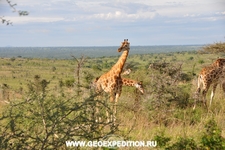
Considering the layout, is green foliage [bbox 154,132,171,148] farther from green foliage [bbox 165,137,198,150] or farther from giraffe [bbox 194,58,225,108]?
giraffe [bbox 194,58,225,108]

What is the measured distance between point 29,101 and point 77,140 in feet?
1.86

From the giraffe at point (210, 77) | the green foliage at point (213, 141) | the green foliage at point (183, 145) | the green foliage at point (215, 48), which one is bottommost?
the green foliage at point (183, 145)

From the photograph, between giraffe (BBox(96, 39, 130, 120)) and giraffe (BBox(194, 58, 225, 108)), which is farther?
giraffe (BBox(194, 58, 225, 108))

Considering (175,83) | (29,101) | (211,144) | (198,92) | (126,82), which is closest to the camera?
(29,101)

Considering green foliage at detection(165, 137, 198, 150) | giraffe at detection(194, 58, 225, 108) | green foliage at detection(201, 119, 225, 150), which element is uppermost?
giraffe at detection(194, 58, 225, 108)

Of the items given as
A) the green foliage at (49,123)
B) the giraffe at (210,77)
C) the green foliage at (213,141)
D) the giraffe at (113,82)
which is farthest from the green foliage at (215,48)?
the green foliage at (49,123)

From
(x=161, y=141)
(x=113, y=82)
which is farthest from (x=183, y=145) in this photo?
(x=113, y=82)

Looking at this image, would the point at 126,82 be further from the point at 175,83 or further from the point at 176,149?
the point at 176,149

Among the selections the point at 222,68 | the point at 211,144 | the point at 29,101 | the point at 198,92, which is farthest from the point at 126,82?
the point at 29,101

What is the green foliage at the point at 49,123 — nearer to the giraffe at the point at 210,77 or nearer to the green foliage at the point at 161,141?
the green foliage at the point at 161,141

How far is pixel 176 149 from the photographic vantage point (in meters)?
4.37

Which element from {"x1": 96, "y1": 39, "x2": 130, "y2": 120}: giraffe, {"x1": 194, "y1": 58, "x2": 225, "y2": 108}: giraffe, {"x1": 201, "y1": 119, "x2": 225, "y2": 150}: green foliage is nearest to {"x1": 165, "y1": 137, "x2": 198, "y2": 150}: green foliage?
{"x1": 201, "y1": 119, "x2": 225, "y2": 150}: green foliage

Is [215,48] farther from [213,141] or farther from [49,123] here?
[49,123]

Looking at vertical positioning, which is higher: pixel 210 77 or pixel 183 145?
pixel 210 77
